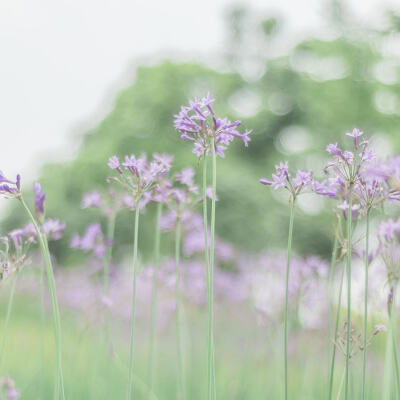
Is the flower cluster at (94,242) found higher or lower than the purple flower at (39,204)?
lower

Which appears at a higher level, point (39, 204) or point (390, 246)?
point (39, 204)

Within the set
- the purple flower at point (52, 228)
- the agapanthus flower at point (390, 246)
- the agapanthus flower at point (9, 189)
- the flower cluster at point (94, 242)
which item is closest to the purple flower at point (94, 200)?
the flower cluster at point (94, 242)

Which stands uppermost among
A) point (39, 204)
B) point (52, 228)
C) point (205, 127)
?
point (205, 127)

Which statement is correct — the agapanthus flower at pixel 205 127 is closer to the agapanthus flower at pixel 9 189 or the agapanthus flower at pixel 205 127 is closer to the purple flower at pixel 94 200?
the agapanthus flower at pixel 9 189

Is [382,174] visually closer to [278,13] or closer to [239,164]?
[239,164]

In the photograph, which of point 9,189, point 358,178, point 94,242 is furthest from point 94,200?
point 358,178

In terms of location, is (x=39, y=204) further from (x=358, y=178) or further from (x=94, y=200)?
(x=94, y=200)

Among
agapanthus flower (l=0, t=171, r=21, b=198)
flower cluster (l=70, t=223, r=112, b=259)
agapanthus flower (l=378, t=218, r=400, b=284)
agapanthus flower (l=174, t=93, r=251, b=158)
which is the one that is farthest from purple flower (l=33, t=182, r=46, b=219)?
flower cluster (l=70, t=223, r=112, b=259)

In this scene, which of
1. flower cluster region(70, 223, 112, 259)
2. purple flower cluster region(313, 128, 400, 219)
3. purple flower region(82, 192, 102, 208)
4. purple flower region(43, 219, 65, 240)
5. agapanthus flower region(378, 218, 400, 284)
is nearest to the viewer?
agapanthus flower region(378, 218, 400, 284)

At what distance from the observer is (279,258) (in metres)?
6.04

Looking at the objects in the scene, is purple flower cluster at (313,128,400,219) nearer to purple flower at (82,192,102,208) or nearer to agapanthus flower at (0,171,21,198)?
agapanthus flower at (0,171,21,198)

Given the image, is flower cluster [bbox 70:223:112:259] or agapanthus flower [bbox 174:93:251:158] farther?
flower cluster [bbox 70:223:112:259]

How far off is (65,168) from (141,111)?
4.02m

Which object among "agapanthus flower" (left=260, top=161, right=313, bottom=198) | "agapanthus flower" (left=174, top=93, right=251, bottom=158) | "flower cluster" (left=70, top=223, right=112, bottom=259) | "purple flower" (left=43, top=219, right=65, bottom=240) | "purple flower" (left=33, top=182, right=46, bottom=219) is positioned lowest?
"flower cluster" (left=70, top=223, right=112, bottom=259)
